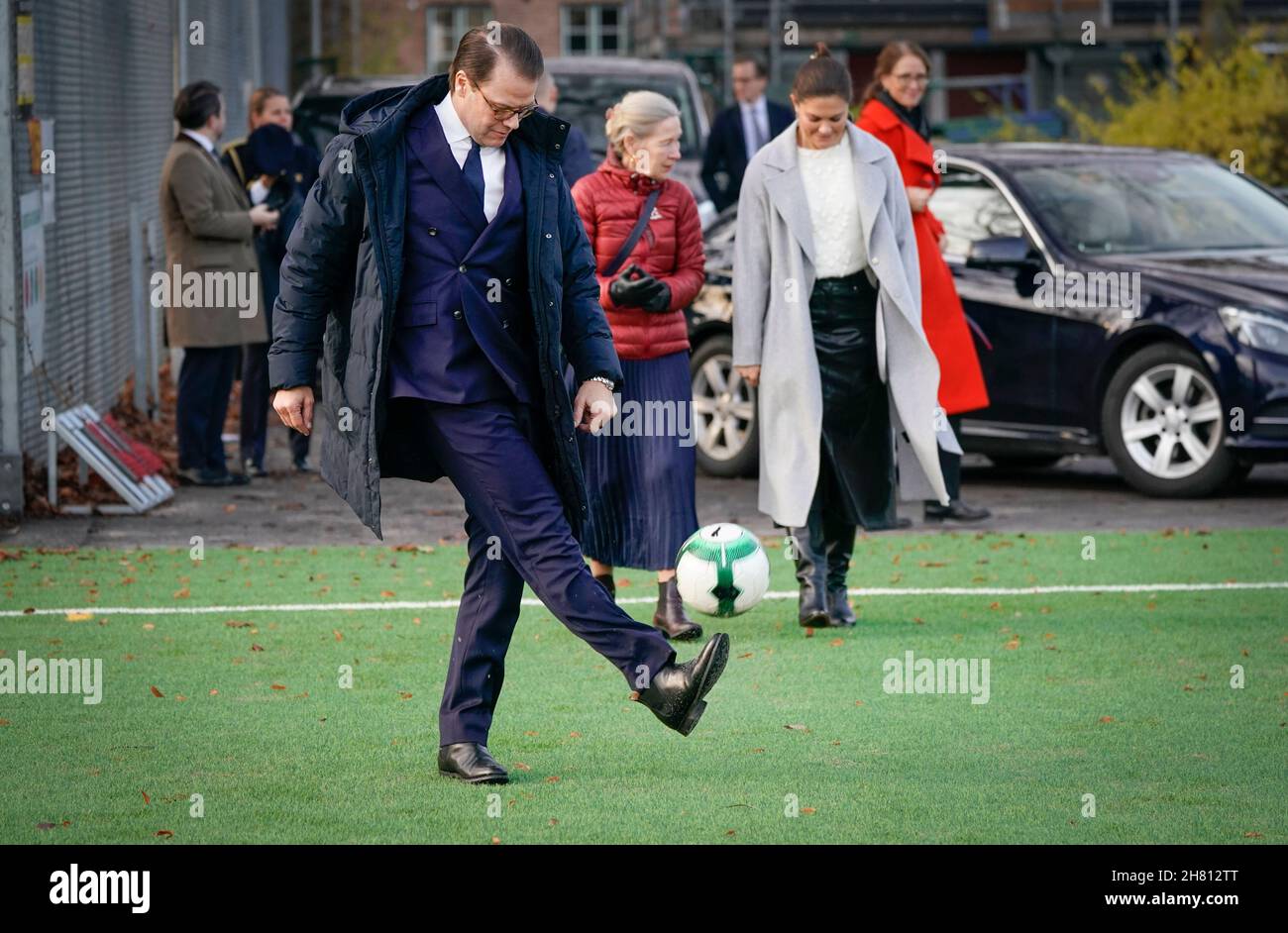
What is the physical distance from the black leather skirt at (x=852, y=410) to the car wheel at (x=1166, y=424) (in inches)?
147

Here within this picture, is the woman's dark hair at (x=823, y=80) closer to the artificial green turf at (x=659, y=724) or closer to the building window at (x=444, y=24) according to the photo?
the artificial green turf at (x=659, y=724)

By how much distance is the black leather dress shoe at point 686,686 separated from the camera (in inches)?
228

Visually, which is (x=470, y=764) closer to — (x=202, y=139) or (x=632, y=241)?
(x=632, y=241)

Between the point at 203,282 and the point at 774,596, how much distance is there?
472cm

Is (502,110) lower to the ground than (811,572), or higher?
higher

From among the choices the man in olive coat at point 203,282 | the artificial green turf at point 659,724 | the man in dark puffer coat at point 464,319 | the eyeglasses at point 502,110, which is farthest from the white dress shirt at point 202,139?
the eyeglasses at point 502,110

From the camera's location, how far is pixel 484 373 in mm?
5953

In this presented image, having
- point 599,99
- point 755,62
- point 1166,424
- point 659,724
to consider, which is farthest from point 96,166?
point 659,724

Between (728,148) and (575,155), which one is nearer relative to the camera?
(575,155)

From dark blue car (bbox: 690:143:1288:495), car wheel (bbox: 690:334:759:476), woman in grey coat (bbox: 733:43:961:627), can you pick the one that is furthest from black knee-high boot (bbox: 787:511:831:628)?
car wheel (bbox: 690:334:759:476)

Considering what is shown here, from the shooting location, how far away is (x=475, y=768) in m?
6.13

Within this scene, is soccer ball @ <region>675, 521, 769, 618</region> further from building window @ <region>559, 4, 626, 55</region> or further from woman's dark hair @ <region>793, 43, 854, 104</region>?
building window @ <region>559, 4, 626, 55</region>

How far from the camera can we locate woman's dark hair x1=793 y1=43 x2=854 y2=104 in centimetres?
855

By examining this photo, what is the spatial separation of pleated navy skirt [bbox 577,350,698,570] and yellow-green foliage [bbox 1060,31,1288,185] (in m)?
15.7
